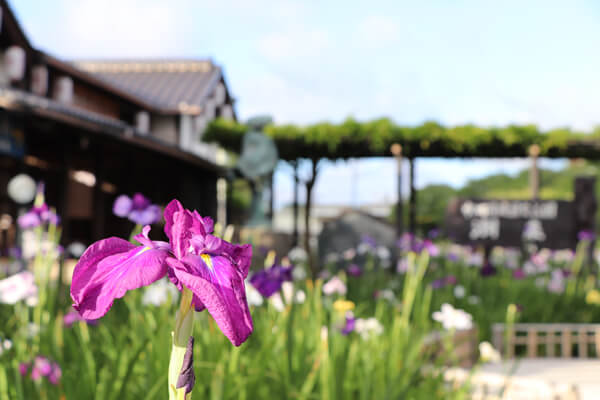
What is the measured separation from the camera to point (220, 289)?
1.82 feet

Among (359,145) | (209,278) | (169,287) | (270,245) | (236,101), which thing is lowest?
(270,245)

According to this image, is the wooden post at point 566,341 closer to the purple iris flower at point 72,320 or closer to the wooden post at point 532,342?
the wooden post at point 532,342

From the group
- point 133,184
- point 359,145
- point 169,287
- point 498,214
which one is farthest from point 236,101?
point 169,287

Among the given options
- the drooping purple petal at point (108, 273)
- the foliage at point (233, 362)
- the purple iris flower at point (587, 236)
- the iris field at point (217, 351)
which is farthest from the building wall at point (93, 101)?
the drooping purple petal at point (108, 273)

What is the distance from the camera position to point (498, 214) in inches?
303

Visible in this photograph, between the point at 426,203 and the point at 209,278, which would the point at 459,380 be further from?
the point at 426,203

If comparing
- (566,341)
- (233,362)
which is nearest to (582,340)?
(566,341)

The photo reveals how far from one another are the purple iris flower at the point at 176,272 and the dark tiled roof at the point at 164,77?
52.1 ft

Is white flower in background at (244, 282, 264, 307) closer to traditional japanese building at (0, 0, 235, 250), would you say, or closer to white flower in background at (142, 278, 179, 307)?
white flower in background at (142, 278, 179, 307)

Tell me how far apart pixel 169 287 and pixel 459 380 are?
59.6 inches

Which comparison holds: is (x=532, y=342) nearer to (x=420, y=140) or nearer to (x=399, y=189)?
(x=399, y=189)

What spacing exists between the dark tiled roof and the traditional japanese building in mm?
34

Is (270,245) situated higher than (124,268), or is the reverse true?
(124,268)

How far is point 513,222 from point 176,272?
7.87 meters
